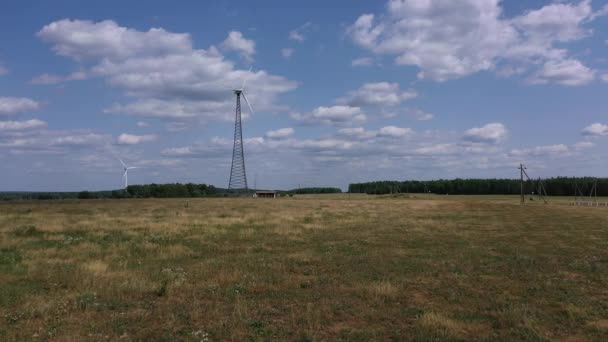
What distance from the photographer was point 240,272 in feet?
49.5

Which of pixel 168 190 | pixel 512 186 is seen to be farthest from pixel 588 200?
pixel 168 190

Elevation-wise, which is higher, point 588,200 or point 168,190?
point 168,190

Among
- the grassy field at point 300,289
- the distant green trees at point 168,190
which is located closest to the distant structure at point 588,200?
the grassy field at point 300,289

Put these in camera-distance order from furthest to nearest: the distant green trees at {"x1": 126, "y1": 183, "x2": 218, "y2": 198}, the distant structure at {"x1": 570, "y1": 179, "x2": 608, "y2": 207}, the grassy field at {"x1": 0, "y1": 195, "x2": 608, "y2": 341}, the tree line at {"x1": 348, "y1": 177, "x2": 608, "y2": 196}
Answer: the tree line at {"x1": 348, "y1": 177, "x2": 608, "y2": 196}
the distant green trees at {"x1": 126, "y1": 183, "x2": 218, "y2": 198}
the distant structure at {"x1": 570, "y1": 179, "x2": 608, "y2": 207}
the grassy field at {"x1": 0, "y1": 195, "x2": 608, "y2": 341}

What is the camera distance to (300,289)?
1305 cm

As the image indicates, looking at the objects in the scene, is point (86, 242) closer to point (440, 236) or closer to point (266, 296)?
point (266, 296)

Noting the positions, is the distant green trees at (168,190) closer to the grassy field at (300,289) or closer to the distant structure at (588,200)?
the distant structure at (588,200)

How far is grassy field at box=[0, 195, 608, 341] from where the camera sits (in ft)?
30.2

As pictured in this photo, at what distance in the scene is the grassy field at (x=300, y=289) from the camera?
363 inches

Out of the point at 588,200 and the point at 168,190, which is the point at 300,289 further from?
the point at 168,190

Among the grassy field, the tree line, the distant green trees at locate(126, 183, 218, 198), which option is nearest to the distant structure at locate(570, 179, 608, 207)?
the tree line

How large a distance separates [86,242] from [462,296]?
17585 mm

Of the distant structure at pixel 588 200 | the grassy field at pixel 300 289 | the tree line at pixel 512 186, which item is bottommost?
the grassy field at pixel 300 289

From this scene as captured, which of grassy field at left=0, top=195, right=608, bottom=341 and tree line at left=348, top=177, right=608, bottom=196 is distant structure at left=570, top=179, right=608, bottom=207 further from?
grassy field at left=0, top=195, right=608, bottom=341
